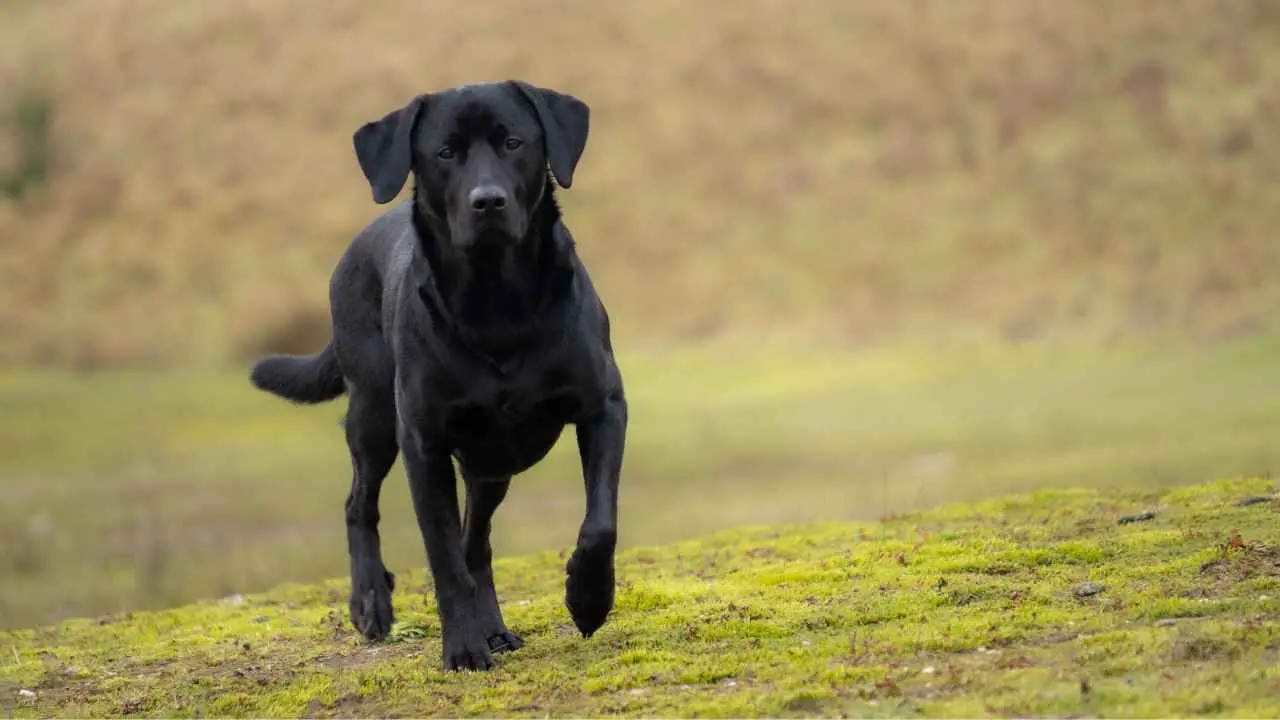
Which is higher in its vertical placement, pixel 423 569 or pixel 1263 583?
pixel 423 569

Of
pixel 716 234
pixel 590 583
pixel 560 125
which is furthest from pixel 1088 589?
pixel 716 234

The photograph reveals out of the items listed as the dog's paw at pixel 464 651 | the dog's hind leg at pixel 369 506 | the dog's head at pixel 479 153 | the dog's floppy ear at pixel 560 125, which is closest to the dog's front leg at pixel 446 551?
the dog's paw at pixel 464 651

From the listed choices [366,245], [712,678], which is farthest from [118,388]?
[712,678]

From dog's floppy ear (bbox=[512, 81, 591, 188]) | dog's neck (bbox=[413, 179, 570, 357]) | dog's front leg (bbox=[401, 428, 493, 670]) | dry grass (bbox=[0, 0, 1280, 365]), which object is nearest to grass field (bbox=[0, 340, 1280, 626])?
dry grass (bbox=[0, 0, 1280, 365])

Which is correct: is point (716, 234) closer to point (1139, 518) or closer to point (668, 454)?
point (668, 454)

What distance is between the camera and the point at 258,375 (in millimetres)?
12617

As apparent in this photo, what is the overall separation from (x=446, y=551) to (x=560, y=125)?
2.08 meters

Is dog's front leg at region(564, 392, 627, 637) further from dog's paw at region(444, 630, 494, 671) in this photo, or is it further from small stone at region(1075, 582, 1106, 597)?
small stone at region(1075, 582, 1106, 597)

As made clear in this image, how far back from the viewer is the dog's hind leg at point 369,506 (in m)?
11.1

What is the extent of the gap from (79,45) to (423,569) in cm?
5463

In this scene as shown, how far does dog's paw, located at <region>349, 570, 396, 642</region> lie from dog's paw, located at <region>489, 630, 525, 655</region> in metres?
1.22

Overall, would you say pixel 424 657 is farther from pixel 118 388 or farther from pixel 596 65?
pixel 596 65

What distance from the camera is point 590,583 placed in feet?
29.6

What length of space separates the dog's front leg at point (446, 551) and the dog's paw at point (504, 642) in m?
0.36
